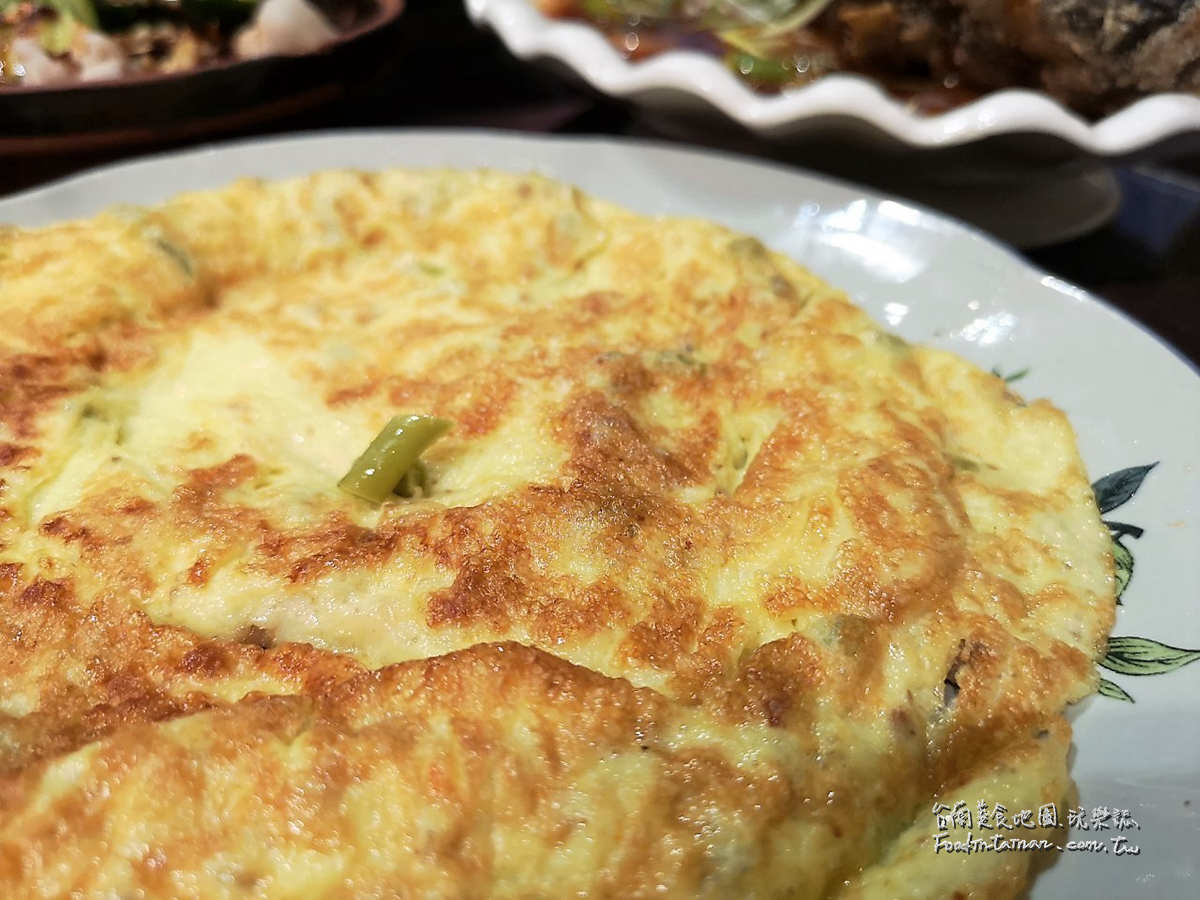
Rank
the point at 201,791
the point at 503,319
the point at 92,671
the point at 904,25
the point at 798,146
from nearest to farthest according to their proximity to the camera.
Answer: the point at 201,791, the point at 92,671, the point at 503,319, the point at 798,146, the point at 904,25

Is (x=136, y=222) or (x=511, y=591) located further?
(x=136, y=222)

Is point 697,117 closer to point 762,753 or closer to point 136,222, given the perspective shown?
point 136,222

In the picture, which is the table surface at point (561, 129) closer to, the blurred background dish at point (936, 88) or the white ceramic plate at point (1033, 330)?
the blurred background dish at point (936, 88)

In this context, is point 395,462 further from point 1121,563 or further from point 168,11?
point 168,11

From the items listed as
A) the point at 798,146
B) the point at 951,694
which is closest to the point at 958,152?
the point at 798,146

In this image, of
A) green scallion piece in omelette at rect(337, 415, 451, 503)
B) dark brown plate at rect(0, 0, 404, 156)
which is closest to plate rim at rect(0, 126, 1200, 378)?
dark brown plate at rect(0, 0, 404, 156)

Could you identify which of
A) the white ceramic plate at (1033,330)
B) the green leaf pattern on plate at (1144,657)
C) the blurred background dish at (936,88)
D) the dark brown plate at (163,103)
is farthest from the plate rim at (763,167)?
the green leaf pattern on plate at (1144,657)

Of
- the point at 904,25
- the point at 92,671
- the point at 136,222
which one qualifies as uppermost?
the point at 904,25

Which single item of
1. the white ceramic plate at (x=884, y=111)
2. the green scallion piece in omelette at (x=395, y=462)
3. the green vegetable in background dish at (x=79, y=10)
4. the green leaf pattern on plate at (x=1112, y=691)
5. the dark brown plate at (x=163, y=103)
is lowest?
the green leaf pattern on plate at (x=1112, y=691)
